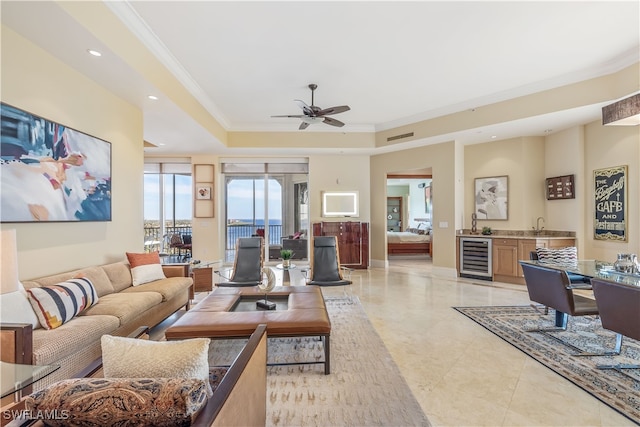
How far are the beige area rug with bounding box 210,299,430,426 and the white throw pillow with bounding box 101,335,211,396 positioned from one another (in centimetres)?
113

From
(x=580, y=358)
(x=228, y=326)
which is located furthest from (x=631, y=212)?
(x=228, y=326)

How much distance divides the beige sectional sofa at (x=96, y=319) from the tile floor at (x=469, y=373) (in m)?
2.47

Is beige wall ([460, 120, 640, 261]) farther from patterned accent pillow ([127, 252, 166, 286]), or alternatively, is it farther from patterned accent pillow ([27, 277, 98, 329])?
patterned accent pillow ([27, 277, 98, 329])

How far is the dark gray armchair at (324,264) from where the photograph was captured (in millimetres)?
4750

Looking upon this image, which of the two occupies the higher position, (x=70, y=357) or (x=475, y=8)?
(x=475, y=8)

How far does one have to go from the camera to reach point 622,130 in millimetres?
4691

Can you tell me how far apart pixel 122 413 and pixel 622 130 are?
6.69m

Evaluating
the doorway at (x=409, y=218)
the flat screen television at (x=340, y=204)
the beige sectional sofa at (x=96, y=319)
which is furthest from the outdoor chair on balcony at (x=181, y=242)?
the doorway at (x=409, y=218)

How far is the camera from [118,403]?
2.96 feet

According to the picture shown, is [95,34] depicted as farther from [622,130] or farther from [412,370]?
[622,130]

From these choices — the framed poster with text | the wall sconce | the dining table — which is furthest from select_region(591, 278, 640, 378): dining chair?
the framed poster with text

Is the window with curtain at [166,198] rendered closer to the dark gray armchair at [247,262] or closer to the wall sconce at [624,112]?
the dark gray armchair at [247,262]

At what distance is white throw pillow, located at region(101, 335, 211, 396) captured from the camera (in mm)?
1110

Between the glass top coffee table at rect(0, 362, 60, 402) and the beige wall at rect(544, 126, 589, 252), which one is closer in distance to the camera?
the glass top coffee table at rect(0, 362, 60, 402)
